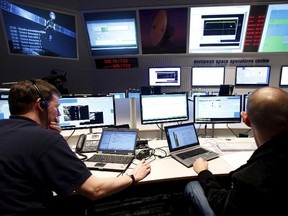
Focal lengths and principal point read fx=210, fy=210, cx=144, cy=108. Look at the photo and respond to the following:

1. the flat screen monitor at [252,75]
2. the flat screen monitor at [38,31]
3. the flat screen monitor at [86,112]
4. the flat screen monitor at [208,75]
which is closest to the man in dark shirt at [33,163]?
the flat screen monitor at [86,112]

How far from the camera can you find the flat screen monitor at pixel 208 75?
13.3ft

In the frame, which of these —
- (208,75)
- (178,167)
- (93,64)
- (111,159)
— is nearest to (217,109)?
(178,167)

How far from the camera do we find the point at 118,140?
169 centimetres

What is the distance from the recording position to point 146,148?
1815mm

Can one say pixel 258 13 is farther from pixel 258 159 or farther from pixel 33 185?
pixel 33 185

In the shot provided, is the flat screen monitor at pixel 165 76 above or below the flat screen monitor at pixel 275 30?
below

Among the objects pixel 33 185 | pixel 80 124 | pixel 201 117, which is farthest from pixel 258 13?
pixel 33 185

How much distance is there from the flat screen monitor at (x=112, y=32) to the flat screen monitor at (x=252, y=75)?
2026 millimetres

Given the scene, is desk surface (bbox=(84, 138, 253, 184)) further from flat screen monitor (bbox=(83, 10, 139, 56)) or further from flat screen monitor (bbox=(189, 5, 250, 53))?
flat screen monitor (bbox=(83, 10, 139, 56))

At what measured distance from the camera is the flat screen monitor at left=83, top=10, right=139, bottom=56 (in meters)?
3.74

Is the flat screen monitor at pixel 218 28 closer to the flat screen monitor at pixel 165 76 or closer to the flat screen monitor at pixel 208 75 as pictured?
the flat screen monitor at pixel 208 75

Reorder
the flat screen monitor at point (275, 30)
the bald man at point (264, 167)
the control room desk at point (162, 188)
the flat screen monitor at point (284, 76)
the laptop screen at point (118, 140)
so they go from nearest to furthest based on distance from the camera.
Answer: the bald man at point (264, 167)
the control room desk at point (162, 188)
the laptop screen at point (118, 140)
the flat screen monitor at point (275, 30)
the flat screen monitor at point (284, 76)

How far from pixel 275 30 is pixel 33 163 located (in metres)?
4.26

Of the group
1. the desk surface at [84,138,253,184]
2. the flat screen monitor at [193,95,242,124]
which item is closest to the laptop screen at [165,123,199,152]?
the desk surface at [84,138,253,184]
